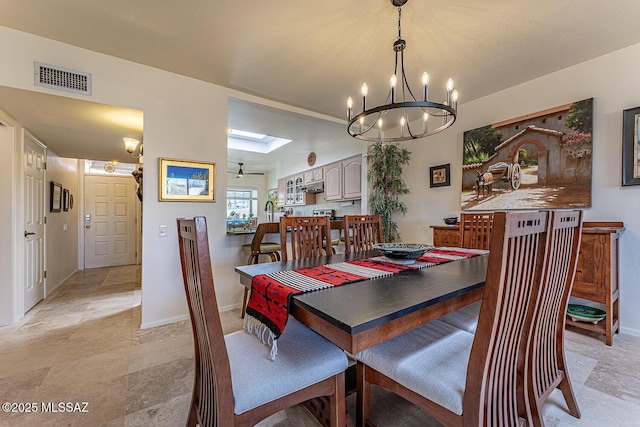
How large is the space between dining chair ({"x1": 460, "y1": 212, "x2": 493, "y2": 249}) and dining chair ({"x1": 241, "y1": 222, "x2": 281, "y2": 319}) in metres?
1.90

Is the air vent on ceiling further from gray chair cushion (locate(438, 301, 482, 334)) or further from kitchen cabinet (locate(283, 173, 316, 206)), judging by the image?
kitchen cabinet (locate(283, 173, 316, 206))

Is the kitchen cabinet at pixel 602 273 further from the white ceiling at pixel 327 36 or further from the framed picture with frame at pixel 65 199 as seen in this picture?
the framed picture with frame at pixel 65 199

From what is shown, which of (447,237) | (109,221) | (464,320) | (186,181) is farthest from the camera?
(109,221)

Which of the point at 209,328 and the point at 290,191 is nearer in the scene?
the point at 209,328

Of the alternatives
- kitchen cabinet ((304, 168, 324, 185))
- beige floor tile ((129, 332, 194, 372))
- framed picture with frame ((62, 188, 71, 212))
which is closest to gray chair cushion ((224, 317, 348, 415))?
beige floor tile ((129, 332, 194, 372))

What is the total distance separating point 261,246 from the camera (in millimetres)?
3070

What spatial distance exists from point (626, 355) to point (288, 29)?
3.58 m

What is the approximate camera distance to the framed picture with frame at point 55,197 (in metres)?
3.73

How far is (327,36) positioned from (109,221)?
236 inches

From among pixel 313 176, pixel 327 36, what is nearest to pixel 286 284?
pixel 327 36

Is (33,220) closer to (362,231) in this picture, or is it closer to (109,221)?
(109,221)

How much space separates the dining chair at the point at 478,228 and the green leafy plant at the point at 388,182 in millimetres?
1483

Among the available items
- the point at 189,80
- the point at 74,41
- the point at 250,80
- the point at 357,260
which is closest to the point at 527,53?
the point at 357,260

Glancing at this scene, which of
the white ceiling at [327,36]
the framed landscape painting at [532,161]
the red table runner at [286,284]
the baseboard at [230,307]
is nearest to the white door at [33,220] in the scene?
the white ceiling at [327,36]
